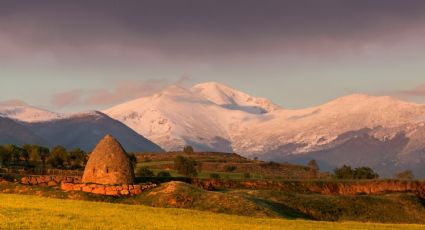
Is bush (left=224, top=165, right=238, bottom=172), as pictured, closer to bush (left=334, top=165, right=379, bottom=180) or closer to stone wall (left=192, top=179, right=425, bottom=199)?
bush (left=334, top=165, right=379, bottom=180)

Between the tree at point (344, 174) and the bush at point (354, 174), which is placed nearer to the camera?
the tree at point (344, 174)

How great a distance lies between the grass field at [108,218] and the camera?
1548 inches

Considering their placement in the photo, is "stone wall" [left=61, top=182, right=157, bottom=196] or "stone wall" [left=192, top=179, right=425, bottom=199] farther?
"stone wall" [left=192, top=179, right=425, bottom=199]

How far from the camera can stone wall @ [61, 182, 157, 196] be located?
6284cm

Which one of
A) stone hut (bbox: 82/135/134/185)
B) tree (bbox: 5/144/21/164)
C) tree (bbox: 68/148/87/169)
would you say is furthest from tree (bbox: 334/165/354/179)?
stone hut (bbox: 82/135/134/185)

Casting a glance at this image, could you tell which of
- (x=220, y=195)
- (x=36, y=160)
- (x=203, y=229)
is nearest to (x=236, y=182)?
(x=220, y=195)

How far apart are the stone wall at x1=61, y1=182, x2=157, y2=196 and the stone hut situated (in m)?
2.57

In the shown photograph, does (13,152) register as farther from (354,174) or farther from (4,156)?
(354,174)

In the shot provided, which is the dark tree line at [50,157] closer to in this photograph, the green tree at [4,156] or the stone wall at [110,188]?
the green tree at [4,156]

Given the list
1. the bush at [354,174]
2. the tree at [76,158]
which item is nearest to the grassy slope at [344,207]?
the tree at [76,158]

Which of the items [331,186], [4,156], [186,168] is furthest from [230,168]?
[331,186]

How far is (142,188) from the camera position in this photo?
64.0 m

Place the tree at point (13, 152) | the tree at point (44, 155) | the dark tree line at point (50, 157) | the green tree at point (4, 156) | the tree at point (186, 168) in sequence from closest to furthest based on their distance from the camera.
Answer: the dark tree line at point (50, 157) → the green tree at point (4, 156) → the tree at point (186, 168) → the tree at point (13, 152) → the tree at point (44, 155)

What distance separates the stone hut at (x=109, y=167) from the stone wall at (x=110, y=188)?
2.57 meters
